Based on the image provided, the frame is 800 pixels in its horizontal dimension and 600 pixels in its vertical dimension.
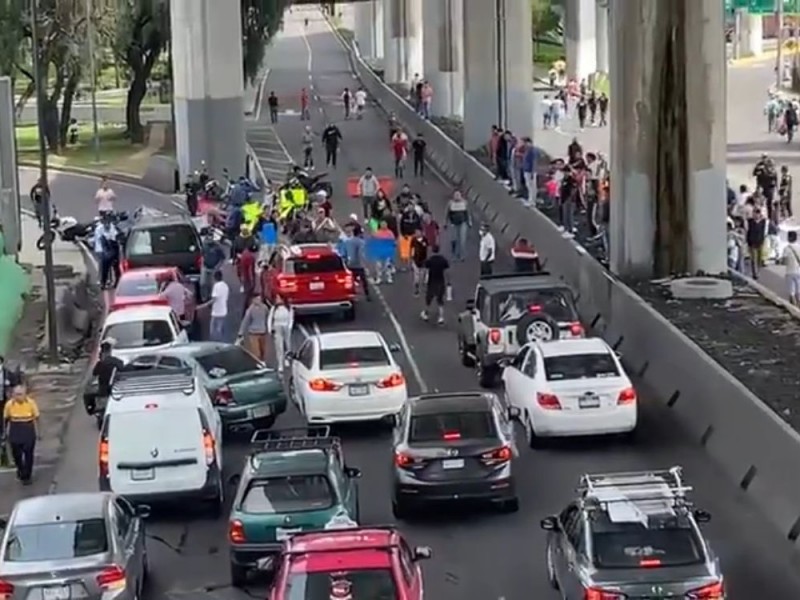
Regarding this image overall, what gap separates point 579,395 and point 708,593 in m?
8.43

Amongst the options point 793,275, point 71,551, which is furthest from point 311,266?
point 71,551

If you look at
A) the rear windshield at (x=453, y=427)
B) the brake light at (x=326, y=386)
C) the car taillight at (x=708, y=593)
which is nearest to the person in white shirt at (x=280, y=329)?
the brake light at (x=326, y=386)

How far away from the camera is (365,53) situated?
5261 inches

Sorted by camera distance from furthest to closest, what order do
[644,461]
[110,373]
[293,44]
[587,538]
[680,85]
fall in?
[293,44] < [680,85] < [110,373] < [644,461] < [587,538]

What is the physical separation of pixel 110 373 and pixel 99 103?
78675 millimetres

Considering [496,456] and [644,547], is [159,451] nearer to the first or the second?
[496,456]

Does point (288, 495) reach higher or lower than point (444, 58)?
lower

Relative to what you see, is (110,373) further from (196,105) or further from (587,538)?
(196,105)

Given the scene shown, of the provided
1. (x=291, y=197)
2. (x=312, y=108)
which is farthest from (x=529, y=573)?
(x=312, y=108)

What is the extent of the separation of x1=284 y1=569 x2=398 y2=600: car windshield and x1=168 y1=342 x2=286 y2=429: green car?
10418 mm

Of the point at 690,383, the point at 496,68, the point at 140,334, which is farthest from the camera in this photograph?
the point at 496,68

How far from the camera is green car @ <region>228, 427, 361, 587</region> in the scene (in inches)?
699

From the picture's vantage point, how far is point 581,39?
98.0 meters

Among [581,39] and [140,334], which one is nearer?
[140,334]
